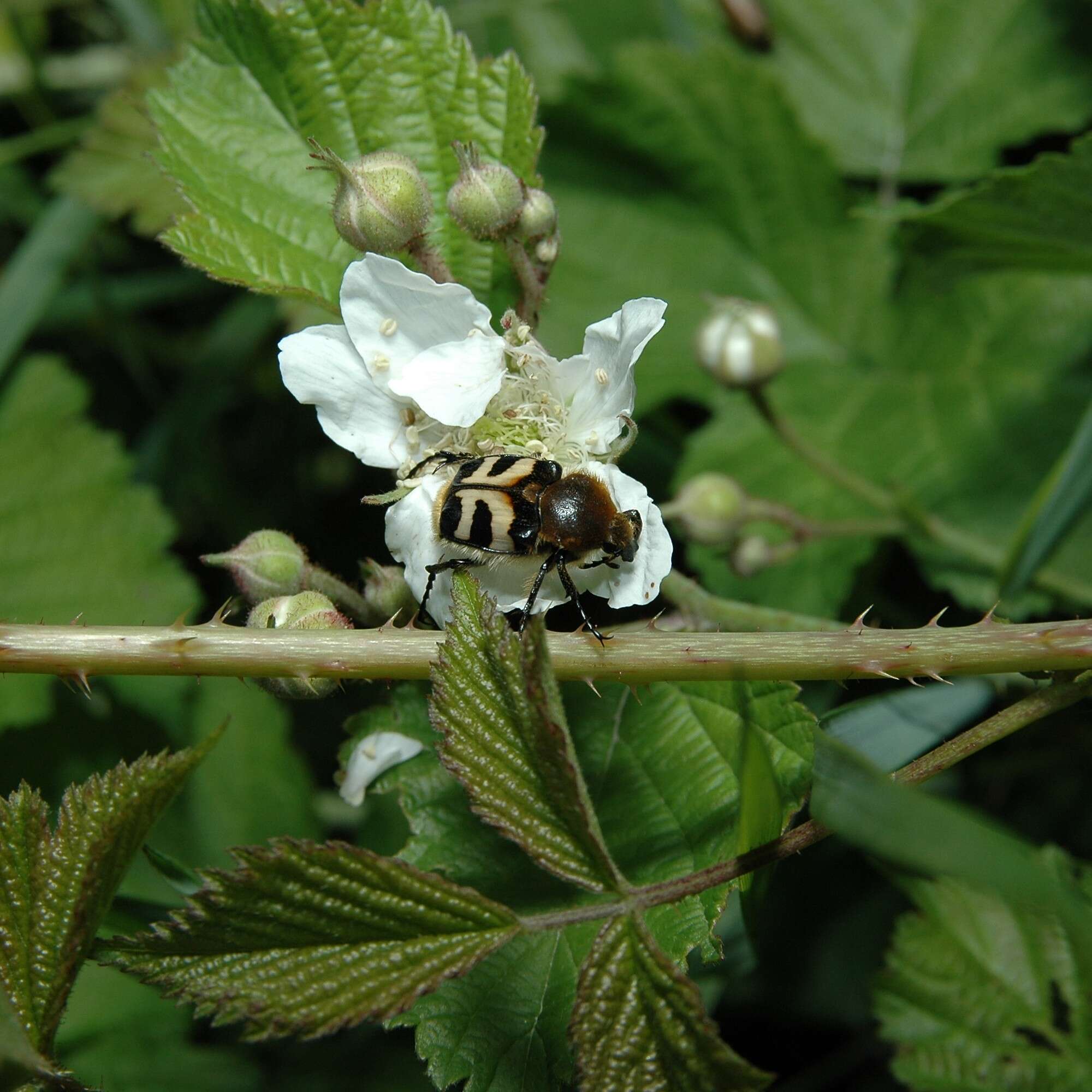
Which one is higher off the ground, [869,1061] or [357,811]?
[357,811]

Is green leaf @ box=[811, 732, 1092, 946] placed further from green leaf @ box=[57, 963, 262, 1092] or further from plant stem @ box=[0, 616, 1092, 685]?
green leaf @ box=[57, 963, 262, 1092]

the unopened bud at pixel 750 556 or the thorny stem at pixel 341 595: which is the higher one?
the thorny stem at pixel 341 595

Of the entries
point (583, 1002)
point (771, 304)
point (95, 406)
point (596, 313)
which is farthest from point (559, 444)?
point (95, 406)

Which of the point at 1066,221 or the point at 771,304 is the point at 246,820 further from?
the point at 1066,221

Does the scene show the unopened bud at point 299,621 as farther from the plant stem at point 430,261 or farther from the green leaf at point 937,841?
the green leaf at point 937,841

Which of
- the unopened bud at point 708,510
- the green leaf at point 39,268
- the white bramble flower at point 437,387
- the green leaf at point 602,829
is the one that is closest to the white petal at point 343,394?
the white bramble flower at point 437,387

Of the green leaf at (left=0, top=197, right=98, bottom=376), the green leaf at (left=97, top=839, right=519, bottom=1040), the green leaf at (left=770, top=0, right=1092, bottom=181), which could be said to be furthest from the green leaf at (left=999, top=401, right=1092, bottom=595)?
the green leaf at (left=0, top=197, right=98, bottom=376)
